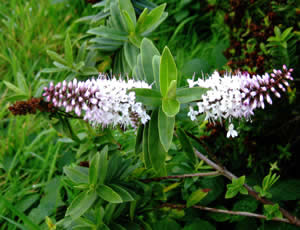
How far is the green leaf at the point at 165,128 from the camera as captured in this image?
1135mm

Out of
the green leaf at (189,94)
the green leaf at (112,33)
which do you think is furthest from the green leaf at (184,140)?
the green leaf at (112,33)

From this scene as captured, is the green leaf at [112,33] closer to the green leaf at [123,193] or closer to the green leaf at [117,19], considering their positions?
the green leaf at [117,19]

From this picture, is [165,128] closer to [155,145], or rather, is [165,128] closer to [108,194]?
[155,145]

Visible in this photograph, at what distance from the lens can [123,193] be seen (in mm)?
1430

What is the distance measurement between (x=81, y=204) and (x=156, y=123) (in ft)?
1.60

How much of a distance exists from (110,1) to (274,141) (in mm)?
1339

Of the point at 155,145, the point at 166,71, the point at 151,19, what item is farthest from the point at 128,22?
the point at 155,145

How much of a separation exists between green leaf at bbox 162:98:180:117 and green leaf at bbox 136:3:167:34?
688 millimetres

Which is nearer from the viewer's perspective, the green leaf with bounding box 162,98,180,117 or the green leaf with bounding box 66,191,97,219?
the green leaf with bounding box 162,98,180,117

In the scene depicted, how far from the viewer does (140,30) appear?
5.72 feet

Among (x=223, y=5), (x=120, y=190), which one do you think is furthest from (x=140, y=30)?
(x=223, y=5)

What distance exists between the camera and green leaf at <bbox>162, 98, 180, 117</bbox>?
108cm

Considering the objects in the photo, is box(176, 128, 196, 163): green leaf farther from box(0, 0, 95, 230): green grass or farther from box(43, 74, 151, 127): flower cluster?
box(0, 0, 95, 230): green grass

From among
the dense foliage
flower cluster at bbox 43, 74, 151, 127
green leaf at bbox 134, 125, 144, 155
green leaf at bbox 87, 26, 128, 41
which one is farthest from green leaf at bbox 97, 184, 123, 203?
green leaf at bbox 87, 26, 128, 41
